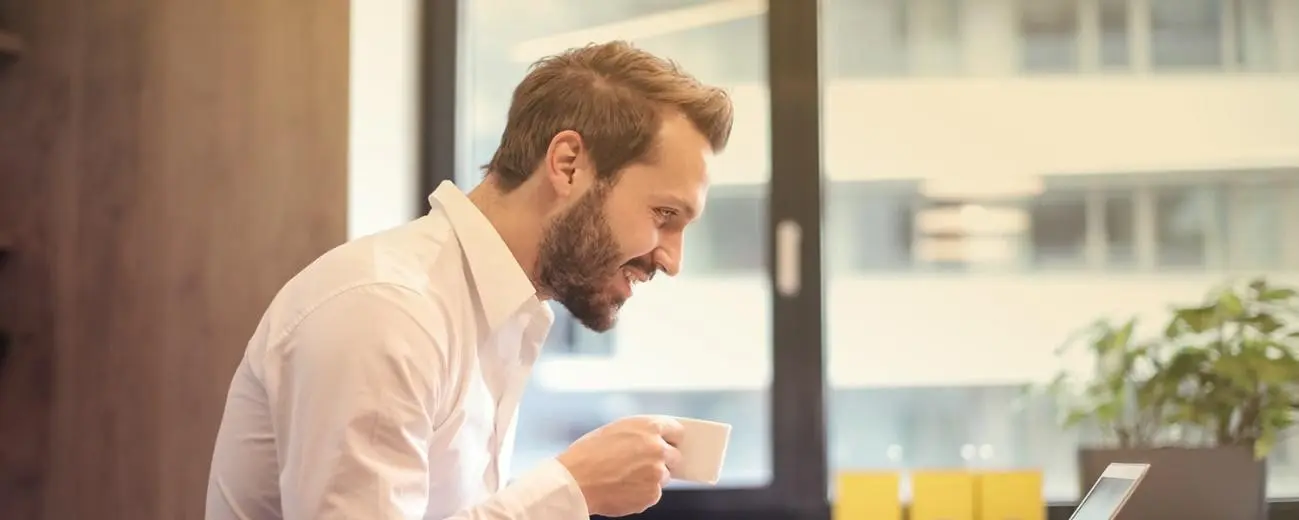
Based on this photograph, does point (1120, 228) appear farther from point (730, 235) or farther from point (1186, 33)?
point (730, 235)

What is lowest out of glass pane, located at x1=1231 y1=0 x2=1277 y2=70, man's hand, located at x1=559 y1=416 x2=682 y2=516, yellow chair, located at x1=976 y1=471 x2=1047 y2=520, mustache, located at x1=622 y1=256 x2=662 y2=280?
yellow chair, located at x1=976 y1=471 x2=1047 y2=520

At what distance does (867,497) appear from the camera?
1892 millimetres

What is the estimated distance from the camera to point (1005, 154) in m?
2.21

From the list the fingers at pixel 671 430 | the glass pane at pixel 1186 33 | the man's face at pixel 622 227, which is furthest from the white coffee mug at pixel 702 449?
the glass pane at pixel 1186 33

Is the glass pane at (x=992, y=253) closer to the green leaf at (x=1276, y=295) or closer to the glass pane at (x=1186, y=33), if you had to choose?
the glass pane at (x=1186, y=33)

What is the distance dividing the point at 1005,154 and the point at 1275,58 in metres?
0.54

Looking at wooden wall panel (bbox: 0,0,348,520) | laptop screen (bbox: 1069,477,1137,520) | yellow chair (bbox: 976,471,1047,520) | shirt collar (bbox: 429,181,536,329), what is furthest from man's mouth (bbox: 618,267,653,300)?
yellow chair (bbox: 976,471,1047,520)

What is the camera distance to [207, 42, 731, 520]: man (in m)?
1.02

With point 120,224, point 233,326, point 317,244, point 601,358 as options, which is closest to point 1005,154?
point 601,358

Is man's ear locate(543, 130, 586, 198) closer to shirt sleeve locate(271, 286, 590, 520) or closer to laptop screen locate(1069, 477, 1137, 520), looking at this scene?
shirt sleeve locate(271, 286, 590, 520)

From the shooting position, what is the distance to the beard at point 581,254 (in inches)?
48.7

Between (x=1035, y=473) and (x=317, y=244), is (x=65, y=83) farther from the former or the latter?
(x=1035, y=473)

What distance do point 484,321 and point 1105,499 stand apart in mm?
710

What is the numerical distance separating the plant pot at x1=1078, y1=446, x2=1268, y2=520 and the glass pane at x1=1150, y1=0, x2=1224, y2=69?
782 millimetres
